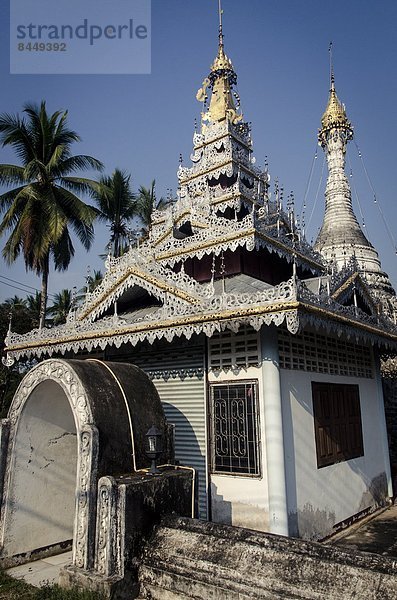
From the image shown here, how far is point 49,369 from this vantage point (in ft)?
25.6


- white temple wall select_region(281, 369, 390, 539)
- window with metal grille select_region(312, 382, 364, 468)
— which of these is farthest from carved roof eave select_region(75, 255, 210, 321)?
window with metal grille select_region(312, 382, 364, 468)

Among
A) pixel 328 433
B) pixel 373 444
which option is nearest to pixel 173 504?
pixel 328 433

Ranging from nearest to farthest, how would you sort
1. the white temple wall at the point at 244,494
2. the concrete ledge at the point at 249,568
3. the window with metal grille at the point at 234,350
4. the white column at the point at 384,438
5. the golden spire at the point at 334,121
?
1. the concrete ledge at the point at 249,568
2. the white temple wall at the point at 244,494
3. the window with metal grille at the point at 234,350
4. the white column at the point at 384,438
5. the golden spire at the point at 334,121

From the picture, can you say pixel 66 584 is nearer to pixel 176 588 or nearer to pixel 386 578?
pixel 176 588

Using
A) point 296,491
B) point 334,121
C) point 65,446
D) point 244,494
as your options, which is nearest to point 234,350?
point 244,494

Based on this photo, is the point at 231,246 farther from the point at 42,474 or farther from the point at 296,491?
the point at 42,474

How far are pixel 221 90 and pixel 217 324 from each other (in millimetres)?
14088

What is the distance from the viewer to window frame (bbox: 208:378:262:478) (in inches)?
346

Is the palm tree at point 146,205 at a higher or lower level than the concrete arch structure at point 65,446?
higher

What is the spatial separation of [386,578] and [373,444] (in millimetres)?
8737

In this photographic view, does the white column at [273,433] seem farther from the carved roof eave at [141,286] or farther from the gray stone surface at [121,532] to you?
the gray stone surface at [121,532]

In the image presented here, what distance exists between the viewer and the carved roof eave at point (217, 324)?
7.84 m

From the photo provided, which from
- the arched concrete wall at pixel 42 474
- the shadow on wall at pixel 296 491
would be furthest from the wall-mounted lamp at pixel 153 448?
the shadow on wall at pixel 296 491

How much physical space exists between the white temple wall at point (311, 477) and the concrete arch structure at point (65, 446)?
105 inches
